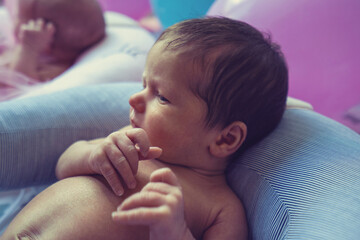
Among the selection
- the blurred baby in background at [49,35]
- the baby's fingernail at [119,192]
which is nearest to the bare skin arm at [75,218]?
the baby's fingernail at [119,192]

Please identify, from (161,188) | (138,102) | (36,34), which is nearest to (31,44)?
(36,34)

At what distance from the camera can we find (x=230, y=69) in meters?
0.64

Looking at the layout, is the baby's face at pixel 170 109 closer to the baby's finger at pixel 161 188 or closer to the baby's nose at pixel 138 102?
the baby's nose at pixel 138 102

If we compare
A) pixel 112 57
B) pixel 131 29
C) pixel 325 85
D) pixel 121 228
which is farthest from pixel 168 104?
pixel 131 29

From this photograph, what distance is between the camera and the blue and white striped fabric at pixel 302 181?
1.88ft

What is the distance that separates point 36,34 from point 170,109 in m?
0.99

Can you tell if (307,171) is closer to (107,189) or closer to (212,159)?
(212,159)

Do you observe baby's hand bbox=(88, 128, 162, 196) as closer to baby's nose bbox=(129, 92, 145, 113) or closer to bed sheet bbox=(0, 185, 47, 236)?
baby's nose bbox=(129, 92, 145, 113)

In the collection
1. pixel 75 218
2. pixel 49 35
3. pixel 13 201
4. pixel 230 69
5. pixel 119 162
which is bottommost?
pixel 13 201

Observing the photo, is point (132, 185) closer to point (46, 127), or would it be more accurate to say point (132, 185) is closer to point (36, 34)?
point (46, 127)

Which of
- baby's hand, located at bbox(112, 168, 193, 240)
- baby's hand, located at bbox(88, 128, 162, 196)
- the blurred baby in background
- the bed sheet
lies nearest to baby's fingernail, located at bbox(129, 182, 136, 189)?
baby's hand, located at bbox(88, 128, 162, 196)

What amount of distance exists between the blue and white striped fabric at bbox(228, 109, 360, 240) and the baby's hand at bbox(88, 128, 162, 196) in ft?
0.73

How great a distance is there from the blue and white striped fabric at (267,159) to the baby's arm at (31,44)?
604mm

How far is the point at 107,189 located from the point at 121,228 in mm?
74
